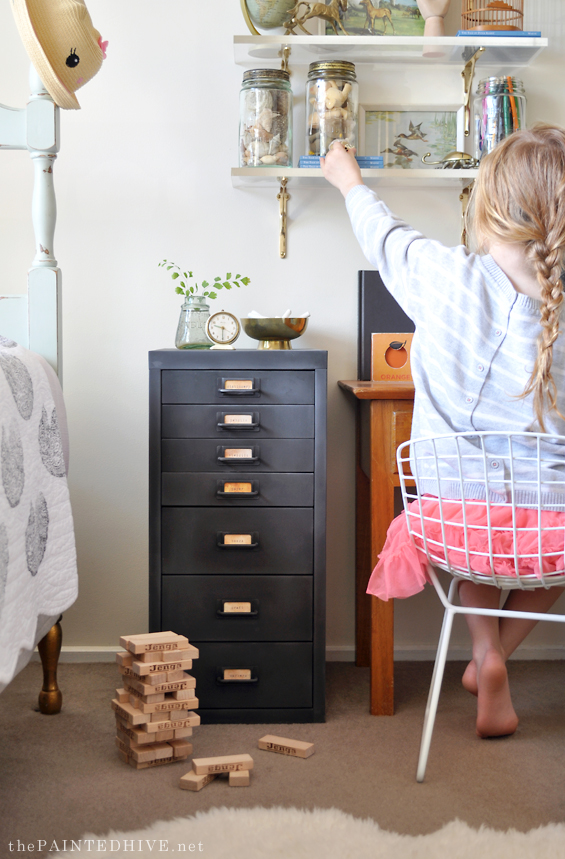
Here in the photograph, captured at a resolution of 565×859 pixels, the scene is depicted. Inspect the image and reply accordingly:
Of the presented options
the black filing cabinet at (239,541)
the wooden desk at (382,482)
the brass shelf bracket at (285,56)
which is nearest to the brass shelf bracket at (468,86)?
the brass shelf bracket at (285,56)

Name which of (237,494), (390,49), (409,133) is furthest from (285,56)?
(237,494)

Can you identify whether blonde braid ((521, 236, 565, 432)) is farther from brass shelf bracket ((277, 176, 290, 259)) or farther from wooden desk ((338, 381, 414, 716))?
brass shelf bracket ((277, 176, 290, 259))

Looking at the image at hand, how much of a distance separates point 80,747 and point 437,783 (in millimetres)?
708

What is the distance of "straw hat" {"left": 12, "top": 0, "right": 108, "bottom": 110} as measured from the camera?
1.44 metres

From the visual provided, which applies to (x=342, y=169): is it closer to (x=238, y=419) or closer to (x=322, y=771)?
(x=238, y=419)

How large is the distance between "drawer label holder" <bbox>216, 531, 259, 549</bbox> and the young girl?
1.06ft

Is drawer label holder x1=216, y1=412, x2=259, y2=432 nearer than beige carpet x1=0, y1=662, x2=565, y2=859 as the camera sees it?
No

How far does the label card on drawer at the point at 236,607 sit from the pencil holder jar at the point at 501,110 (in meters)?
1.32

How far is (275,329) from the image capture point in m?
1.84

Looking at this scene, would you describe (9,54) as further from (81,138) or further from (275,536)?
(275,536)

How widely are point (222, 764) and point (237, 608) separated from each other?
357 millimetres

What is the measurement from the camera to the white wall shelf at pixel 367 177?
1936 millimetres

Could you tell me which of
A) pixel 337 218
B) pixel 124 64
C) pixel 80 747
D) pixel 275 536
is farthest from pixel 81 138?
pixel 80 747

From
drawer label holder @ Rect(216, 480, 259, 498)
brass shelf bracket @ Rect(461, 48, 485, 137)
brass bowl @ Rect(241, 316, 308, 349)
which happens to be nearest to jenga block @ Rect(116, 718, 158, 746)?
drawer label holder @ Rect(216, 480, 259, 498)
